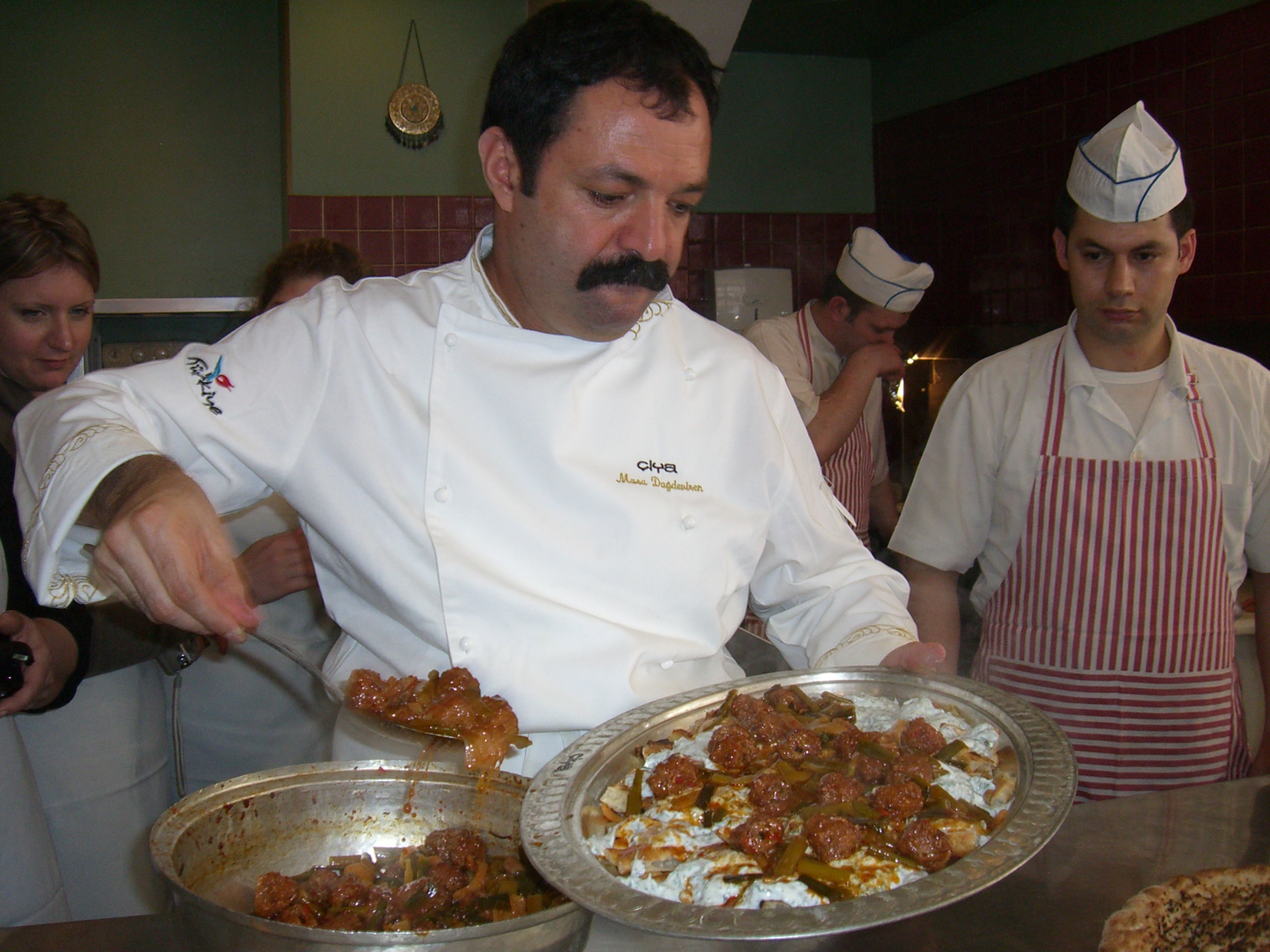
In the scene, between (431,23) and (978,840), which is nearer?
(978,840)

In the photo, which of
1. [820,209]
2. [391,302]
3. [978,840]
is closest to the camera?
[978,840]

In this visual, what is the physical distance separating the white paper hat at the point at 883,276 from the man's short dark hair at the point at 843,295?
0.02m

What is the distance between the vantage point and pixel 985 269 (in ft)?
16.9

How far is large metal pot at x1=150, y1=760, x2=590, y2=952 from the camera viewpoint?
96 cm

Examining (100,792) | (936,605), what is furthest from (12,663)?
(936,605)

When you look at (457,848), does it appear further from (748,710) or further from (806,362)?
(806,362)

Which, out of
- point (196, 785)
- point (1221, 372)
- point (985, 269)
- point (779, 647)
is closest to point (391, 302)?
point (779, 647)

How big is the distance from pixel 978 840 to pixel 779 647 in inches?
31.3

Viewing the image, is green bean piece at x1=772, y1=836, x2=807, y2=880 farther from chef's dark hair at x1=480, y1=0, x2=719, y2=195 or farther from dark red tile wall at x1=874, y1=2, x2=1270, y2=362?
dark red tile wall at x1=874, y1=2, x2=1270, y2=362

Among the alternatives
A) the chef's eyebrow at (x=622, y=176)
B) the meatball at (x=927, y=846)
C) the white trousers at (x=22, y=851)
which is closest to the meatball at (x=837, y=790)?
the meatball at (x=927, y=846)

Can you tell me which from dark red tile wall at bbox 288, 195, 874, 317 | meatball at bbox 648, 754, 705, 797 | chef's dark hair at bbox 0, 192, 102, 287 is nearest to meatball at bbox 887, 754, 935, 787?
meatball at bbox 648, 754, 705, 797

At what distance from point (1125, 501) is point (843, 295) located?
1649mm

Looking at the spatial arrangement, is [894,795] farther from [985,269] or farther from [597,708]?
[985,269]

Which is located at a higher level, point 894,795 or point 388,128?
point 388,128
